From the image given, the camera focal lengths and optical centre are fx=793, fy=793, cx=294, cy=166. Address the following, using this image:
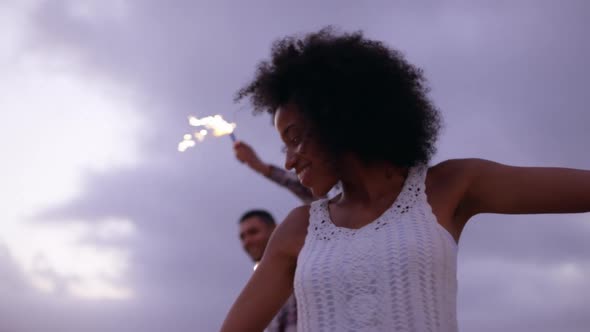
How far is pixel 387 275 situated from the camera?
9.11 feet

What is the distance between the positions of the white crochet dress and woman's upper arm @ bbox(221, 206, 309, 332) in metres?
0.13

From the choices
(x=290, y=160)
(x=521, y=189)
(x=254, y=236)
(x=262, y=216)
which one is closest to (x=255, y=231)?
(x=254, y=236)

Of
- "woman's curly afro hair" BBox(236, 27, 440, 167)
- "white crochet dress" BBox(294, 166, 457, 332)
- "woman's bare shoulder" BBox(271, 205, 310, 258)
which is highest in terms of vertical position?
"woman's curly afro hair" BBox(236, 27, 440, 167)

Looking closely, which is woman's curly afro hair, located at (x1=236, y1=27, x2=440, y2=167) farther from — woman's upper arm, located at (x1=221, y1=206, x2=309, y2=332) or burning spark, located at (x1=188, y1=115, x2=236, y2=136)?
burning spark, located at (x1=188, y1=115, x2=236, y2=136)

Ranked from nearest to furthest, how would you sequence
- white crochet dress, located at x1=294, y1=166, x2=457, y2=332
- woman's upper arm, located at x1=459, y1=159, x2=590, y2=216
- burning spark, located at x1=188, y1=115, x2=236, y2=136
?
woman's upper arm, located at x1=459, y1=159, x2=590, y2=216
white crochet dress, located at x1=294, y1=166, x2=457, y2=332
burning spark, located at x1=188, y1=115, x2=236, y2=136

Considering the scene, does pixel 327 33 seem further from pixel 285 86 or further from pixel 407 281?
pixel 407 281

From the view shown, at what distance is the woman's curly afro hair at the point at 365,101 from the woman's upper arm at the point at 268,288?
419mm

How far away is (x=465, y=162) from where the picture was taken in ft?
9.53

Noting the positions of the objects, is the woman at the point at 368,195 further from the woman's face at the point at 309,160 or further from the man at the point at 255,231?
the man at the point at 255,231

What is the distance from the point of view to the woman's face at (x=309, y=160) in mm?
3117

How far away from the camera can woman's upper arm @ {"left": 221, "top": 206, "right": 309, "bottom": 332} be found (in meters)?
3.15

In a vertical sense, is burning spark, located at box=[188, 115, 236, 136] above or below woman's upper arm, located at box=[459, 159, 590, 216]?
above

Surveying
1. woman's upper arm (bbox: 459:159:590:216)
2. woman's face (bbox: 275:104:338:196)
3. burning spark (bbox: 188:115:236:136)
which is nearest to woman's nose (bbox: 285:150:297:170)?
woman's face (bbox: 275:104:338:196)

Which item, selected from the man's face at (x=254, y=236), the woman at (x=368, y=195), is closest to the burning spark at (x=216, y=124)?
the man's face at (x=254, y=236)
